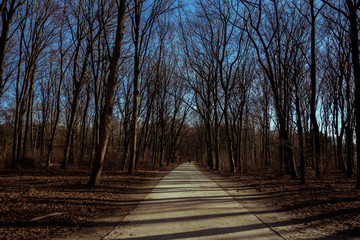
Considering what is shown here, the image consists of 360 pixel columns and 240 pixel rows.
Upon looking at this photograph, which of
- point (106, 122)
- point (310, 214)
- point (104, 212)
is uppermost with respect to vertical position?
point (106, 122)

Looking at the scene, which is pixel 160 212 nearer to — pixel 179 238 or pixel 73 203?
pixel 179 238

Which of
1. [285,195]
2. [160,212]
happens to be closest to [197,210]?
[160,212]

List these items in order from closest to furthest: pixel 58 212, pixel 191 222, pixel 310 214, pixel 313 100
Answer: pixel 191 222 → pixel 58 212 → pixel 310 214 → pixel 313 100

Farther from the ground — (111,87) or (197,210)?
(111,87)

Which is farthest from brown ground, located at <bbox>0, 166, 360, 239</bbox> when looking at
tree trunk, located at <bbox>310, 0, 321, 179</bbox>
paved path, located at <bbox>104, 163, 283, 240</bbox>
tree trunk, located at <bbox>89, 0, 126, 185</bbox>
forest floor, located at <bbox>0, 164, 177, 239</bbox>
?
tree trunk, located at <bbox>310, 0, 321, 179</bbox>

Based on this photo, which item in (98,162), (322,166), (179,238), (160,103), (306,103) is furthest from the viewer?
(160,103)

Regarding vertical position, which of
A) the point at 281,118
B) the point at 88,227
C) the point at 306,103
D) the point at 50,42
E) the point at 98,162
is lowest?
the point at 88,227

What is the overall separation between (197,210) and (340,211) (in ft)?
11.7

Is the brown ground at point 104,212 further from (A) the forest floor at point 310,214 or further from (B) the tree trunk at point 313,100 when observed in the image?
(B) the tree trunk at point 313,100

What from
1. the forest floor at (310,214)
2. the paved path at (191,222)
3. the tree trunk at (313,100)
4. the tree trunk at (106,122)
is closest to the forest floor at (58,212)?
the paved path at (191,222)

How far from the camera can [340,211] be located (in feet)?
18.8

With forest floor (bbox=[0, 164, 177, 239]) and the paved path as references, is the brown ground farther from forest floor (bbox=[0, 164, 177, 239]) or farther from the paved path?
the paved path

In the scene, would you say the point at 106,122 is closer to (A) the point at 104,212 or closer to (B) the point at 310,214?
(A) the point at 104,212

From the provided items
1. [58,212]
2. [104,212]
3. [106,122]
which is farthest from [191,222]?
[106,122]
